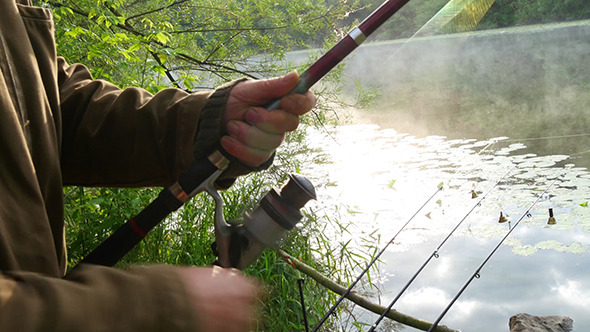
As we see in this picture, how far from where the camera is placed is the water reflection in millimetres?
3301

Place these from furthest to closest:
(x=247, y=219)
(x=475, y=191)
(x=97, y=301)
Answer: (x=475, y=191) → (x=247, y=219) → (x=97, y=301)

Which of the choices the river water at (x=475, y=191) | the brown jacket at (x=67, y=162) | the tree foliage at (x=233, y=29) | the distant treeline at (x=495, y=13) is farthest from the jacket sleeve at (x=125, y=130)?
the tree foliage at (x=233, y=29)

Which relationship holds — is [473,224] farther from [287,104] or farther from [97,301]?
[97,301]

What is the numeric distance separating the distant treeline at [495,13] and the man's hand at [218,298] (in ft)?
2.17

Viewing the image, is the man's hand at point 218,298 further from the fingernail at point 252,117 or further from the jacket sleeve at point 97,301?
the fingernail at point 252,117

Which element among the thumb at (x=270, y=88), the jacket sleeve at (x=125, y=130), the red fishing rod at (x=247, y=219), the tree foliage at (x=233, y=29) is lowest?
the tree foliage at (x=233, y=29)

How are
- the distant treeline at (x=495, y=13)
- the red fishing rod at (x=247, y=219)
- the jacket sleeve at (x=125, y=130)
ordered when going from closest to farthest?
the red fishing rod at (x=247, y=219) < the jacket sleeve at (x=125, y=130) < the distant treeline at (x=495, y=13)

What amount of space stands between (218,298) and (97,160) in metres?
0.59

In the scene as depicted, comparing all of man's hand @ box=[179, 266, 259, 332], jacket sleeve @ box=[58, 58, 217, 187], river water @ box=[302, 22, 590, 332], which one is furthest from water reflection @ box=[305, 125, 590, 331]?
man's hand @ box=[179, 266, 259, 332]

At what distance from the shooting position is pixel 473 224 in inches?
162

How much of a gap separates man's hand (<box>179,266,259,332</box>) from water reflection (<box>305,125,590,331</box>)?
2.56 m

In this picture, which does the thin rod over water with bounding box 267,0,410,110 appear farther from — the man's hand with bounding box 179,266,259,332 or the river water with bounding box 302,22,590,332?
the river water with bounding box 302,22,590,332

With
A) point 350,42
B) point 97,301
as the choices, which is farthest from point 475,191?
point 97,301

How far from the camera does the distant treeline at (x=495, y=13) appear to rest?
1369 mm
